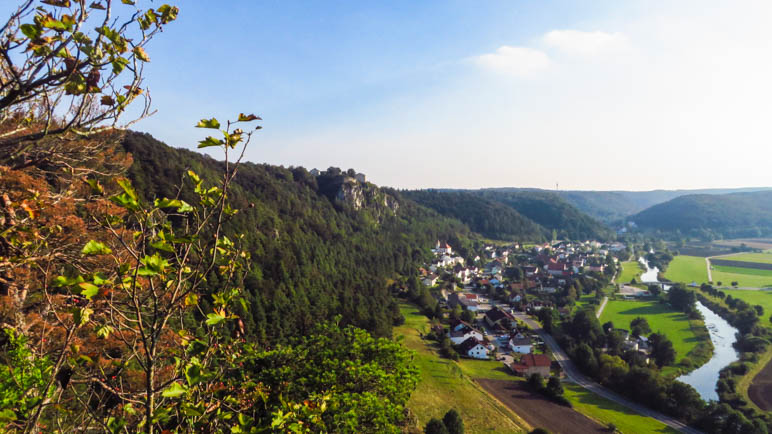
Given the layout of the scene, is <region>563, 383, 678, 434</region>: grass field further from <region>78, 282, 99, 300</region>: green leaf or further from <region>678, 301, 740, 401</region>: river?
<region>78, 282, 99, 300</region>: green leaf

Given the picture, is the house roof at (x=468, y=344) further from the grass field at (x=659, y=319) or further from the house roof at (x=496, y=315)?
the grass field at (x=659, y=319)

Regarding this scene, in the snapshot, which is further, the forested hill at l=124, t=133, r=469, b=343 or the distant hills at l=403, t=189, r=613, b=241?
the distant hills at l=403, t=189, r=613, b=241

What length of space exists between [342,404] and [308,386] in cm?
193

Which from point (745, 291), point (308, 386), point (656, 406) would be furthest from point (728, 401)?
point (745, 291)

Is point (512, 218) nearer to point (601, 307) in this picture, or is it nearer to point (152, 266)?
point (601, 307)

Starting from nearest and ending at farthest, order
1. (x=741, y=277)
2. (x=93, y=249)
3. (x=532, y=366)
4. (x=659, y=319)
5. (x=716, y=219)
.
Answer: (x=93, y=249) → (x=532, y=366) → (x=659, y=319) → (x=741, y=277) → (x=716, y=219)

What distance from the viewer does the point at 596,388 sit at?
33.2 metres

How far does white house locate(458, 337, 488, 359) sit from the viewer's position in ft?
130

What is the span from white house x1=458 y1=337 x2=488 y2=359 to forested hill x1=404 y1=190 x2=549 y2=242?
4006 inches

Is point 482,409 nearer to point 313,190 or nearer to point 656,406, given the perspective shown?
point 656,406

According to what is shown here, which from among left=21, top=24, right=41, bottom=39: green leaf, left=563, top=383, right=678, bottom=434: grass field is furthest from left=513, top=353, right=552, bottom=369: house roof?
left=21, top=24, right=41, bottom=39: green leaf

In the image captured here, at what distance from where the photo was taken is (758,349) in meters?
38.5

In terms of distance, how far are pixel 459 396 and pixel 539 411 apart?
5.88 meters

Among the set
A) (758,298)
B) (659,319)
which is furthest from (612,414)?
→ (758,298)
